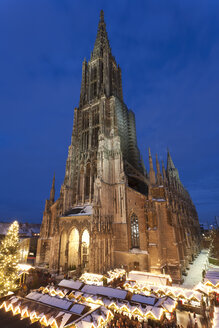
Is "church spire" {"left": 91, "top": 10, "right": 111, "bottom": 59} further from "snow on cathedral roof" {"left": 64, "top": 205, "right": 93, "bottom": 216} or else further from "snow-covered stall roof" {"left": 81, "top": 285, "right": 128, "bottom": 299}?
"snow-covered stall roof" {"left": 81, "top": 285, "right": 128, "bottom": 299}

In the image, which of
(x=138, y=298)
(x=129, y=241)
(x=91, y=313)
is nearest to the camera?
(x=91, y=313)

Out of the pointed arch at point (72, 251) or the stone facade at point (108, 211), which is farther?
the pointed arch at point (72, 251)

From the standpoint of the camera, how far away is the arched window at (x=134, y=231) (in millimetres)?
24469

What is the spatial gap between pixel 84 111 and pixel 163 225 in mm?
28596

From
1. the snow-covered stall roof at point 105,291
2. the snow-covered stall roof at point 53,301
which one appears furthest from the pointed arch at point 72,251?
the snow-covered stall roof at point 53,301

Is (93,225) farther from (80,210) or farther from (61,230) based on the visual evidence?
(61,230)

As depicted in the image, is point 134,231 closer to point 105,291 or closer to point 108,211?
point 108,211

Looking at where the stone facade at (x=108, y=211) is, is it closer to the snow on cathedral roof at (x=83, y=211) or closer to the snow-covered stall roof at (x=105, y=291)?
the snow on cathedral roof at (x=83, y=211)

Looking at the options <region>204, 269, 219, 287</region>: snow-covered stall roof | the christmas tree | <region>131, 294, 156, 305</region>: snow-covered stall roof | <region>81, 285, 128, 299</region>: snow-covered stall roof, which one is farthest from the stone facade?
<region>131, 294, 156, 305</region>: snow-covered stall roof

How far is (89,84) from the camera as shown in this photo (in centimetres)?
3959

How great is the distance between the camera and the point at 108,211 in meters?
25.2

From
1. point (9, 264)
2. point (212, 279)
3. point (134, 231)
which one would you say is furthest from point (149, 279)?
point (9, 264)

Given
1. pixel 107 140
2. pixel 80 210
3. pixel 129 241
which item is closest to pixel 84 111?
pixel 107 140

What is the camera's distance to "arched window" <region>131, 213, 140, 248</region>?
2447 centimetres
